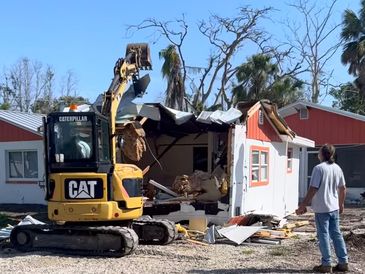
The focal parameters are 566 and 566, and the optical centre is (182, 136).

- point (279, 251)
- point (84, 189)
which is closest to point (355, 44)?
point (279, 251)

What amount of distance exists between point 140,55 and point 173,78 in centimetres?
2160

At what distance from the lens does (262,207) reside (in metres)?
16.2

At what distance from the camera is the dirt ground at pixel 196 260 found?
875cm

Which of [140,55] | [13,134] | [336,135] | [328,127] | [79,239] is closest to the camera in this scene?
[79,239]

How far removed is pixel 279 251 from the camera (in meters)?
10.5

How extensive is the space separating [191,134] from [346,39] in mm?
16873

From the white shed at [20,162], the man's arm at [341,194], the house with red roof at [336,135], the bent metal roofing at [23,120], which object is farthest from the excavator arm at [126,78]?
the house with red roof at [336,135]

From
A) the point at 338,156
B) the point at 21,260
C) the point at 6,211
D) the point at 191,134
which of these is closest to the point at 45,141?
the point at 21,260

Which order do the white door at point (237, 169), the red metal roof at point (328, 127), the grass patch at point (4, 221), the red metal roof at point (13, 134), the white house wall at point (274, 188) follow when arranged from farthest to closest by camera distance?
1. the red metal roof at point (328, 127)
2. the red metal roof at point (13, 134)
3. the grass patch at point (4, 221)
4. the white house wall at point (274, 188)
5. the white door at point (237, 169)

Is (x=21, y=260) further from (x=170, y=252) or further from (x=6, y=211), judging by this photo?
(x=6, y=211)

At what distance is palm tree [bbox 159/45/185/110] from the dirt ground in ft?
69.9

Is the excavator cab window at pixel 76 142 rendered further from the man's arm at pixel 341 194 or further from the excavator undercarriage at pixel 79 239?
the man's arm at pixel 341 194

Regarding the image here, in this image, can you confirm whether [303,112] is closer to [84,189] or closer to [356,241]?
[356,241]

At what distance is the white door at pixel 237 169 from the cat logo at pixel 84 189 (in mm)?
4474
